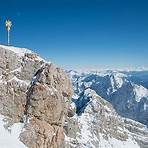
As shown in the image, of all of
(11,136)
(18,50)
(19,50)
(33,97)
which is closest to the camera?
(11,136)

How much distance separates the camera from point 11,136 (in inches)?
3871

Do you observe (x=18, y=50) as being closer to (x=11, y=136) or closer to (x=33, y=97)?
(x=33, y=97)

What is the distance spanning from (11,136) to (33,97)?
11865 millimetres

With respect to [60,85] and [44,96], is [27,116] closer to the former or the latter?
[44,96]

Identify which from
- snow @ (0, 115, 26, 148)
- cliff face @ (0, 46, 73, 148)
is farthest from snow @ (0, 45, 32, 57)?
snow @ (0, 115, 26, 148)

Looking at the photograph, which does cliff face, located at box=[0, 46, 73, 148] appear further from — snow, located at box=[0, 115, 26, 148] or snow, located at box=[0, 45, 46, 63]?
snow, located at box=[0, 115, 26, 148]

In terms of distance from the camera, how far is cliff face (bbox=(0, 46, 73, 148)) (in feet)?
333

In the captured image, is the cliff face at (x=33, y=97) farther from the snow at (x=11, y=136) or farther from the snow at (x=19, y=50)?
the snow at (x=11, y=136)

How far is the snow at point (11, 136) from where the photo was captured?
3691 inches

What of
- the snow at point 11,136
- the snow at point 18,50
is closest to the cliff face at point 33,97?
the snow at point 18,50

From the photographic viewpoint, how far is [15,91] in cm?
10550

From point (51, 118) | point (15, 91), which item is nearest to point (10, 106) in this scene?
point (15, 91)

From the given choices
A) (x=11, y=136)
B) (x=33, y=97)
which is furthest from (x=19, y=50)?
(x=11, y=136)

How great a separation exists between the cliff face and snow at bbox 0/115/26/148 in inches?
45.2
